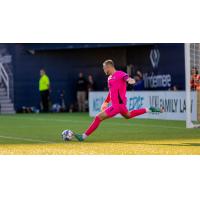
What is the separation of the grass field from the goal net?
1.34 feet

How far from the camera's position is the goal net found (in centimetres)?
1994

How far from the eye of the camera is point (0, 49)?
3716 cm

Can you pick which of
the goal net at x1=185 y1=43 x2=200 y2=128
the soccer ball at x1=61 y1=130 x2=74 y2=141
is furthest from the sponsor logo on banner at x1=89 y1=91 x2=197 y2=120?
the soccer ball at x1=61 y1=130 x2=74 y2=141

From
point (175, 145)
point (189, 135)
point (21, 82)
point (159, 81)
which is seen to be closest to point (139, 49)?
point (159, 81)

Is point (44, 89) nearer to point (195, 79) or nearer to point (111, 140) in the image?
point (195, 79)

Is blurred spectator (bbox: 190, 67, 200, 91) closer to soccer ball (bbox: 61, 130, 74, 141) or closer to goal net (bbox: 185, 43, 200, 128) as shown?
goal net (bbox: 185, 43, 200, 128)

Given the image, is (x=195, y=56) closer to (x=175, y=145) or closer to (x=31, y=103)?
(x=175, y=145)

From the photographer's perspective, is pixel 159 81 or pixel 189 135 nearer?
pixel 189 135

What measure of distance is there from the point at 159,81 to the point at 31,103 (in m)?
7.75

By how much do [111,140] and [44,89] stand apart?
18638 mm

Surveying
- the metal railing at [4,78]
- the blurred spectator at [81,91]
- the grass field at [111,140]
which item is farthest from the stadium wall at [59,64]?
the grass field at [111,140]

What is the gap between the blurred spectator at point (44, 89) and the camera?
1343 inches

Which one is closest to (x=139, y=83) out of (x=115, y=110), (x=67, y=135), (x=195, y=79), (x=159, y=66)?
(x=159, y=66)

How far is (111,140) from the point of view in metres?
16.3
